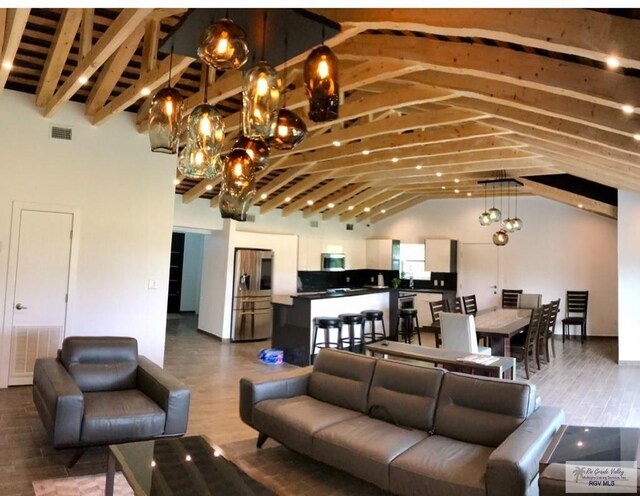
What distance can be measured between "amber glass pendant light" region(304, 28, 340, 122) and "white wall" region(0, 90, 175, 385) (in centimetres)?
455

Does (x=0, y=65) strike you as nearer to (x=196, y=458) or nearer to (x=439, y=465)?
(x=196, y=458)

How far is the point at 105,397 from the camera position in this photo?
388 cm

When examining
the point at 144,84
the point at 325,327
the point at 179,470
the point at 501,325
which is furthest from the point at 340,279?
the point at 179,470

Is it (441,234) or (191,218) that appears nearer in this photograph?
(191,218)

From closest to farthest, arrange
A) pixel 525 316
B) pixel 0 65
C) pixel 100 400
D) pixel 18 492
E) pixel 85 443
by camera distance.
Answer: pixel 18 492 → pixel 85 443 → pixel 100 400 → pixel 0 65 → pixel 525 316

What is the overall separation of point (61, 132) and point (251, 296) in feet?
15.6

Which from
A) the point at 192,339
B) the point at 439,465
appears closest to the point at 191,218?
the point at 192,339

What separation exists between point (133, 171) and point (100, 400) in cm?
346

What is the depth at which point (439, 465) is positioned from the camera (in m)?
2.73

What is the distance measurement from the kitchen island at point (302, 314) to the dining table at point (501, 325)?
7.15 ft

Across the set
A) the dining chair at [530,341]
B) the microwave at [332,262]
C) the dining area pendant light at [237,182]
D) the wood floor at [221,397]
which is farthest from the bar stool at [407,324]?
the dining area pendant light at [237,182]

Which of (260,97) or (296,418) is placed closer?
(260,97)

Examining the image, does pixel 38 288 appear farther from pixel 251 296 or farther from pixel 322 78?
pixel 322 78

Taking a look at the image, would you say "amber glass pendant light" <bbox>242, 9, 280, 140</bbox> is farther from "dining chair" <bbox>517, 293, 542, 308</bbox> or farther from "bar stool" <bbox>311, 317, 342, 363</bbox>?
"dining chair" <bbox>517, 293, 542, 308</bbox>
